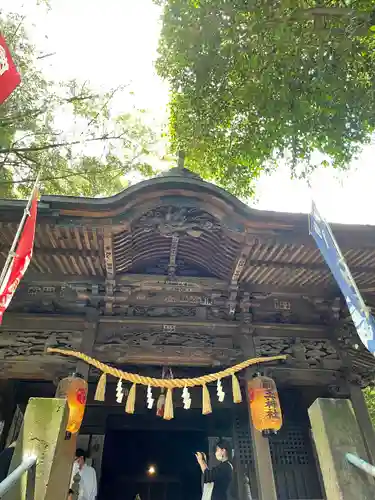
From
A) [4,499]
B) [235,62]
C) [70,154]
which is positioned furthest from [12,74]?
[70,154]

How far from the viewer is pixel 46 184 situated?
13.0 metres

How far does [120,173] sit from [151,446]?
369 inches

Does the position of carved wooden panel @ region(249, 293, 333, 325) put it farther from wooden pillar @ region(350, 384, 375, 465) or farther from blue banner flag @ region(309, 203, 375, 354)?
blue banner flag @ region(309, 203, 375, 354)

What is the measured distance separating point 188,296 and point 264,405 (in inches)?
89.6

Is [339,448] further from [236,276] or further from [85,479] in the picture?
[85,479]

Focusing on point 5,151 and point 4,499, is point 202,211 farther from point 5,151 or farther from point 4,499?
point 5,151

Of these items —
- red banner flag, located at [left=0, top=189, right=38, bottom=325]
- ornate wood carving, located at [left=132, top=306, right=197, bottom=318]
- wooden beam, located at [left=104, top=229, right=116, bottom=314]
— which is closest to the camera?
red banner flag, located at [left=0, top=189, right=38, bottom=325]

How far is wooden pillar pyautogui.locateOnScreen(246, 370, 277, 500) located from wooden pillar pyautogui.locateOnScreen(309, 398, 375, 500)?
171cm

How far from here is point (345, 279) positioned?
4.71 metres

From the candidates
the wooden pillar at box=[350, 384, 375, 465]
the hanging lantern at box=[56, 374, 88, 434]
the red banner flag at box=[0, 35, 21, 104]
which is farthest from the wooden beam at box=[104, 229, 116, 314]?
the wooden pillar at box=[350, 384, 375, 465]

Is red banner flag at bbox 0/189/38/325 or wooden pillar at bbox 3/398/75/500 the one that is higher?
red banner flag at bbox 0/189/38/325

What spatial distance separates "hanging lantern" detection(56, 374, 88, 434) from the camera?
18.3 ft

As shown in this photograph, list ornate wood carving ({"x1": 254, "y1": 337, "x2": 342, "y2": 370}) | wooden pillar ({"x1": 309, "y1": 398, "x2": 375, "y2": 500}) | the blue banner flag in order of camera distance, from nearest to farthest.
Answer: wooden pillar ({"x1": 309, "y1": 398, "x2": 375, "y2": 500})
the blue banner flag
ornate wood carving ({"x1": 254, "y1": 337, "x2": 342, "y2": 370})

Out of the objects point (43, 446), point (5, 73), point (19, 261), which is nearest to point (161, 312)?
point (19, 261)
